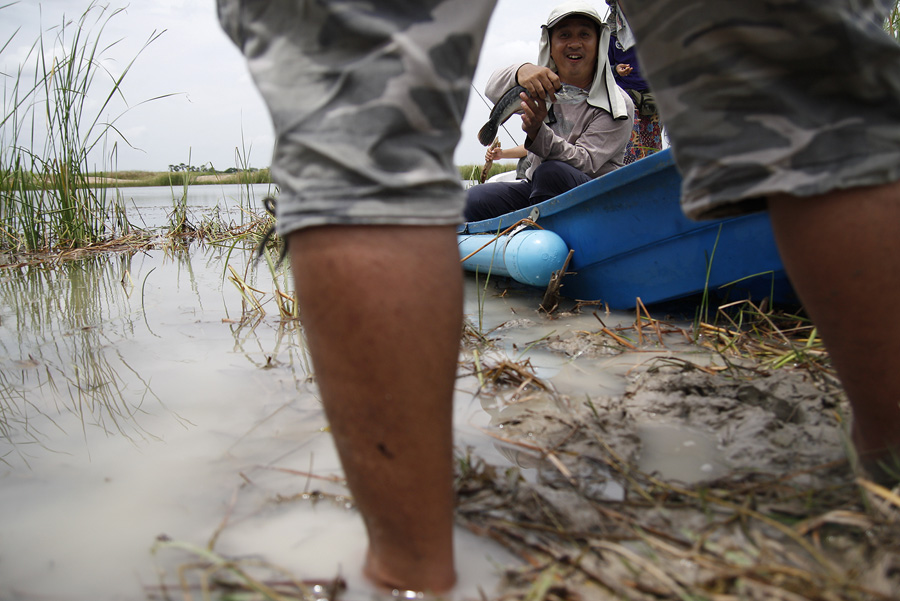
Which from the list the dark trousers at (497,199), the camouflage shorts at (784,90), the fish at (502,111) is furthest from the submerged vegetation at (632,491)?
the dark trousers at (497,199)

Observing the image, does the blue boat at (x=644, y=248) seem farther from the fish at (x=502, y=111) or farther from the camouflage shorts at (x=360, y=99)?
the camouflage shorts at (x=360, y=99)

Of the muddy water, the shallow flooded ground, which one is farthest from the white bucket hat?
the shallow flooded ground

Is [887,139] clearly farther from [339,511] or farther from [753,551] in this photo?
[339,511]

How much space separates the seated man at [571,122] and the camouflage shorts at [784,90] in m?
2.05

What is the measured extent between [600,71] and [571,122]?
0.97 ft

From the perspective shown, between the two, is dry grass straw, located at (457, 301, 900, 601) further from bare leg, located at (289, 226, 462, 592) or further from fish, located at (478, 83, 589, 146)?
fish, located at (478, 83, 589, 146)

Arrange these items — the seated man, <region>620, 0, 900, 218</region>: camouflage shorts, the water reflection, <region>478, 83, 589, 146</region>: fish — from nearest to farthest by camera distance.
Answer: <region>620, 0, 900, 218</region>: camouflage shorts < the water reflection < <region>478, 83, 589, 146</region>: fish < the seated man

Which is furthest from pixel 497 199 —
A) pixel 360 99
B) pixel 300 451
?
pixel 360 99

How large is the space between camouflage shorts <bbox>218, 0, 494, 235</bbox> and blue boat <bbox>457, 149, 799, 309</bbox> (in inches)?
59.7

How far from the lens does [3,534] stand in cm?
92

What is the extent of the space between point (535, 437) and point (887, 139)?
0.77 m

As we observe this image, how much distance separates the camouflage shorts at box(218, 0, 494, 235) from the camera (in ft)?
2.03

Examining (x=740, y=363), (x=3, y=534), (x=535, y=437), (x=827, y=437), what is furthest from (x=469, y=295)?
(x=3, y=534)

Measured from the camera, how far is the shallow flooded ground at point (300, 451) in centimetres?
82
